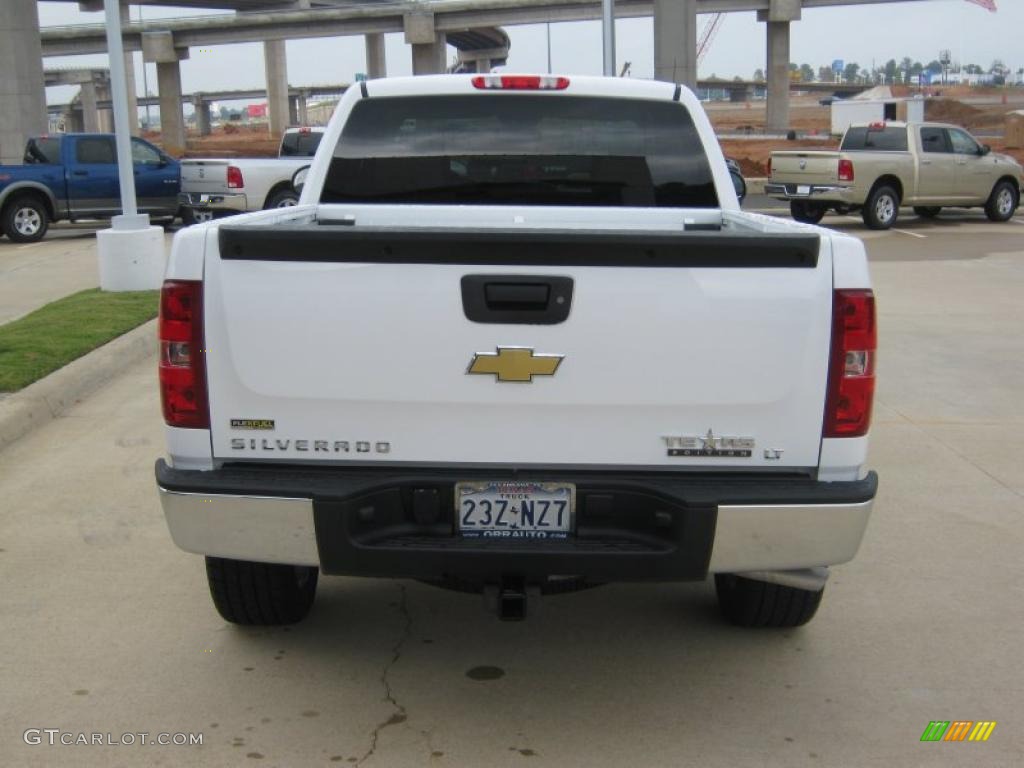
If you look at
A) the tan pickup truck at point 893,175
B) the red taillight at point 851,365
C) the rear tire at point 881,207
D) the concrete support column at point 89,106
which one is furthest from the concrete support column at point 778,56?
the concrete support column at point 89,106

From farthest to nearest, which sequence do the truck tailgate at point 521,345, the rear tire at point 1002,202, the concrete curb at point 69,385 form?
the rear tire at point 1002,202 → the concrete curb at point 69,385 → the truck tailgate at point 521,345

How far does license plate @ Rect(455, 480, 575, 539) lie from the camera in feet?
12.0

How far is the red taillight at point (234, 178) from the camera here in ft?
67.8

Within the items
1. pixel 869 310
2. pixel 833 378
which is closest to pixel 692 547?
pixel 833 378

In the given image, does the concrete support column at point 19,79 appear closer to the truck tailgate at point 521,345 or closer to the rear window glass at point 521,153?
the rear window glass at point 521,153

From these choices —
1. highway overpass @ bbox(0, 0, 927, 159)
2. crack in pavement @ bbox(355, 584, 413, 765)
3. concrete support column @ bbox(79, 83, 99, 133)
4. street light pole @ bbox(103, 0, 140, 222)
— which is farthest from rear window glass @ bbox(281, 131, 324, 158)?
concrete support column @ bbox(79, 83, 99, 133)

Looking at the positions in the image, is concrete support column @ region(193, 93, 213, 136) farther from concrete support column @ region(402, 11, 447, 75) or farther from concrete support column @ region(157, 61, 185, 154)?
concrete support column @ region(402, 11, 447, 75)

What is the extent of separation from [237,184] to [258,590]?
17327 millimetres

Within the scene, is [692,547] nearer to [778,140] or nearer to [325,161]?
[325,161]

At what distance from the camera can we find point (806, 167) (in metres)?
20.9

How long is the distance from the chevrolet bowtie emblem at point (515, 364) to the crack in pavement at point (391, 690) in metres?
1.20

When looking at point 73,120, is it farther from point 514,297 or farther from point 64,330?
point 514,297

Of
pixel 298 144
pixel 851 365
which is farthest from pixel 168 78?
pixel 851 365

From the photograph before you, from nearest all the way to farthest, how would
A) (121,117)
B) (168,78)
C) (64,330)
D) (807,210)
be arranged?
(64,330) < (121,117) < (807,210) < (168,78)
